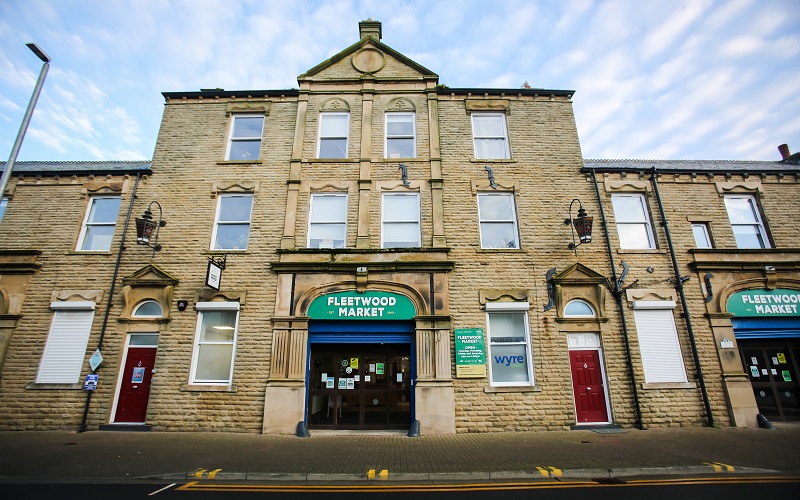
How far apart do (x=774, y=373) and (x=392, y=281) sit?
12154 mm

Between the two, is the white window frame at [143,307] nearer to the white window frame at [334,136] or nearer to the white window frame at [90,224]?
the white window frame at [90,224]

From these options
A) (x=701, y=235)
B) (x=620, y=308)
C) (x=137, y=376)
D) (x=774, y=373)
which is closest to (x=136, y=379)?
(x=137, y=376)

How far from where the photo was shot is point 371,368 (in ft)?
35.6

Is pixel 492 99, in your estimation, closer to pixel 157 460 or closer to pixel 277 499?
pixel 277 499

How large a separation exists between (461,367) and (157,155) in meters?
12.8

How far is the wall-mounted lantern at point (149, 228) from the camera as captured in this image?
10.9m

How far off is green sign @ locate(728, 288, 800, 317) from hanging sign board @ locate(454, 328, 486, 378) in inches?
316

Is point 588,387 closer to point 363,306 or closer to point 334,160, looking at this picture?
point 363,306

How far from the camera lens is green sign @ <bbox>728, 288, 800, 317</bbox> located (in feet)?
36.5

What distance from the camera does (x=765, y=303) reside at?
441 inches

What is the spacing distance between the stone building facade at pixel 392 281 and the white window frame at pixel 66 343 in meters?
0.06

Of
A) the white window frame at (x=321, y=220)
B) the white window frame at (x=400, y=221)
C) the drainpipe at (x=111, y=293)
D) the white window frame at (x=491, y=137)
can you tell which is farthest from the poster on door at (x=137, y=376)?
the white window frame at (x=491, y=137)

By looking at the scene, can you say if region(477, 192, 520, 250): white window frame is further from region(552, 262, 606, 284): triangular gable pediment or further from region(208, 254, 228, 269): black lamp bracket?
region(208, 254, 228, 269): black lamp bracket

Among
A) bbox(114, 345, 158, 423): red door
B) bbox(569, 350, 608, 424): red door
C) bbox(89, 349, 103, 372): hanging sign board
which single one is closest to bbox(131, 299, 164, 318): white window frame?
bbox(114, 345, 158, 423): red door
